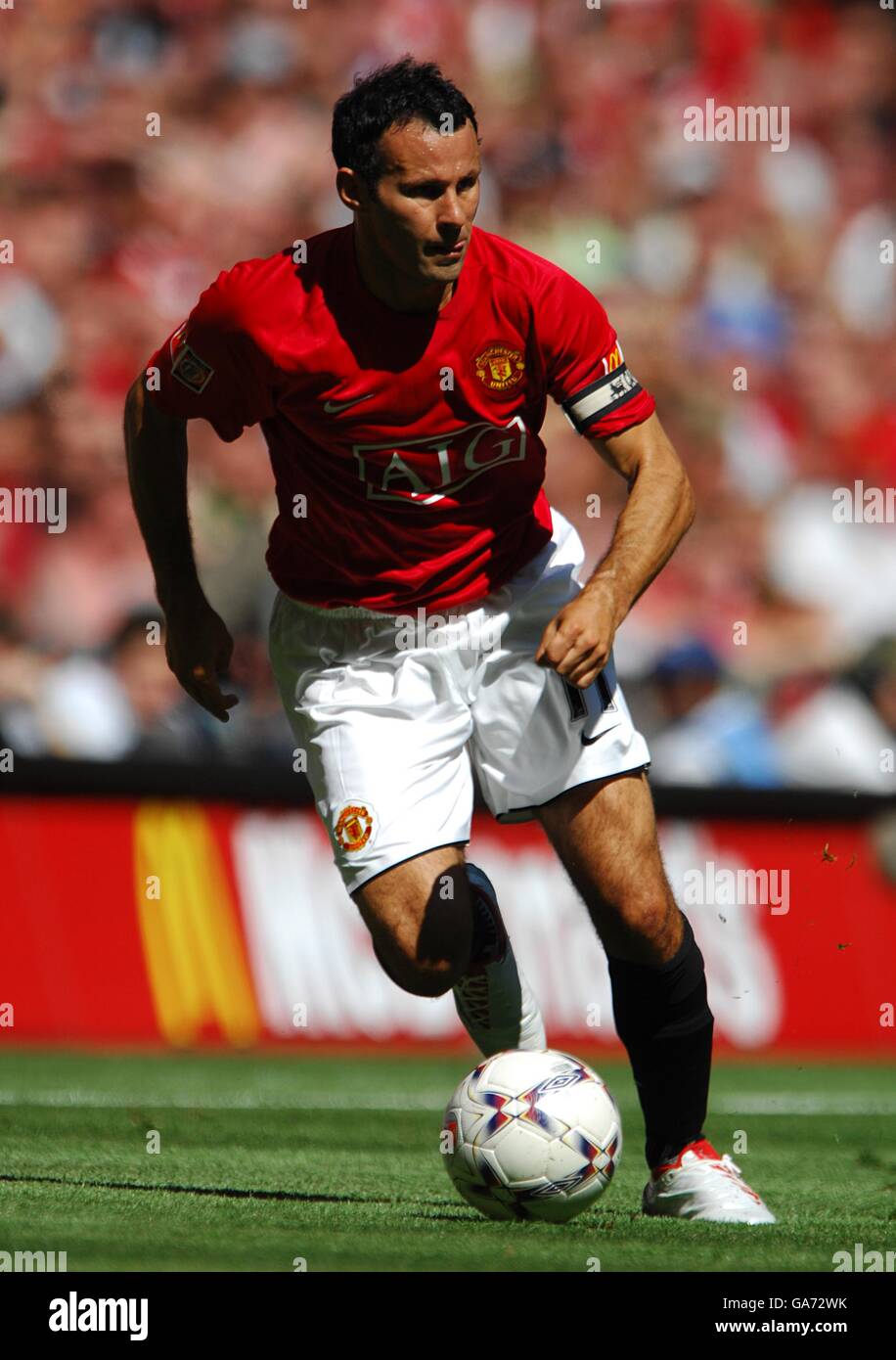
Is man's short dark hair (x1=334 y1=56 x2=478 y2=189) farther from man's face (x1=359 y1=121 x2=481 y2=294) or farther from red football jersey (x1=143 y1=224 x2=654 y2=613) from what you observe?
red football jersey (x1=143 y1=224 x2=654 y2=613)

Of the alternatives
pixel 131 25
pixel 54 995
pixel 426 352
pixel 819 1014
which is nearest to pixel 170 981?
pixel 54 995

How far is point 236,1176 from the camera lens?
5.34 m

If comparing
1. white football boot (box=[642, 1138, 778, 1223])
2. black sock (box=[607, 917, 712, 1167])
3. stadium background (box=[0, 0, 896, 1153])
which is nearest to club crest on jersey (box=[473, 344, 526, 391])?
black sock (box=[607, 917, 712, 1167])

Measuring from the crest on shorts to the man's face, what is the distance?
128cm

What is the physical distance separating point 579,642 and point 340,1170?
6.80 ft

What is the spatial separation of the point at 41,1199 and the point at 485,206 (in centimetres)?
817

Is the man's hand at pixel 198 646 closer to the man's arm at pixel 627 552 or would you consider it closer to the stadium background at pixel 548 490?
the man's arm at pixel 627 552

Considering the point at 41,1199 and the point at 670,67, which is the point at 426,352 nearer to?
the point at 41,1199

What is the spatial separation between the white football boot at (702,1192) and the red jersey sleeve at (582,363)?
173 centimetres

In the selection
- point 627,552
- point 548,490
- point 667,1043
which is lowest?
point 667,1043

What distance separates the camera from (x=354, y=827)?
4.88m

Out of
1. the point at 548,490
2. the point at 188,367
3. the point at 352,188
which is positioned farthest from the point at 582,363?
the point at 548,490

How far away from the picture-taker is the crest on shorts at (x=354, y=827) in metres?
4.86

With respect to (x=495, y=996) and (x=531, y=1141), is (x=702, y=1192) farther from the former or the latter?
(x=495, y=996)
